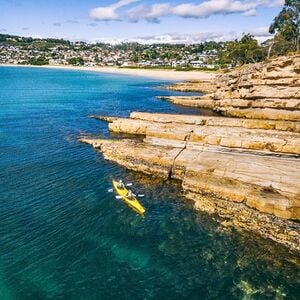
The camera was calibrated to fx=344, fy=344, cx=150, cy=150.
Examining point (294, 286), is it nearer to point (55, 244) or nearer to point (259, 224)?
point (259, 224)

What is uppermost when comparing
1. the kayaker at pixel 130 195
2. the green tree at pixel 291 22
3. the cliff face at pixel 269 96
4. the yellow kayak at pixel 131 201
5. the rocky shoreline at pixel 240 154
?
the green tree at pixel 291 22

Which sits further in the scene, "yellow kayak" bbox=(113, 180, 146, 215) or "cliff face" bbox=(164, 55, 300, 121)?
"cliff face" bbox=(164, 55, 300, 121)

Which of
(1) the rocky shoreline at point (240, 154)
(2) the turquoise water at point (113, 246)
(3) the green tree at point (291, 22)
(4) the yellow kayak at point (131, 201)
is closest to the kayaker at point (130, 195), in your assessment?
(4) the yellow kayak at point (131, 201)

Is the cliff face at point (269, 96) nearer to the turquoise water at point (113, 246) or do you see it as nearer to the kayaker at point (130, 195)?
the turquoise water at point (113, 246)

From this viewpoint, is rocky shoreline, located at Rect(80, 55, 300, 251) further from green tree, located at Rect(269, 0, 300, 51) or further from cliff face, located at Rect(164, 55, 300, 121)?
green tree, located at Rect(269, 0, 300, 51)


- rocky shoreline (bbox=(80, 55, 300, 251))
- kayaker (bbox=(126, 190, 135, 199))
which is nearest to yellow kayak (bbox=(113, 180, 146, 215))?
kayaker (bbox=(126, 190, 135, 199))

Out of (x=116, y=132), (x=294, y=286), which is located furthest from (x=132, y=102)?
(x=294, y=286)
